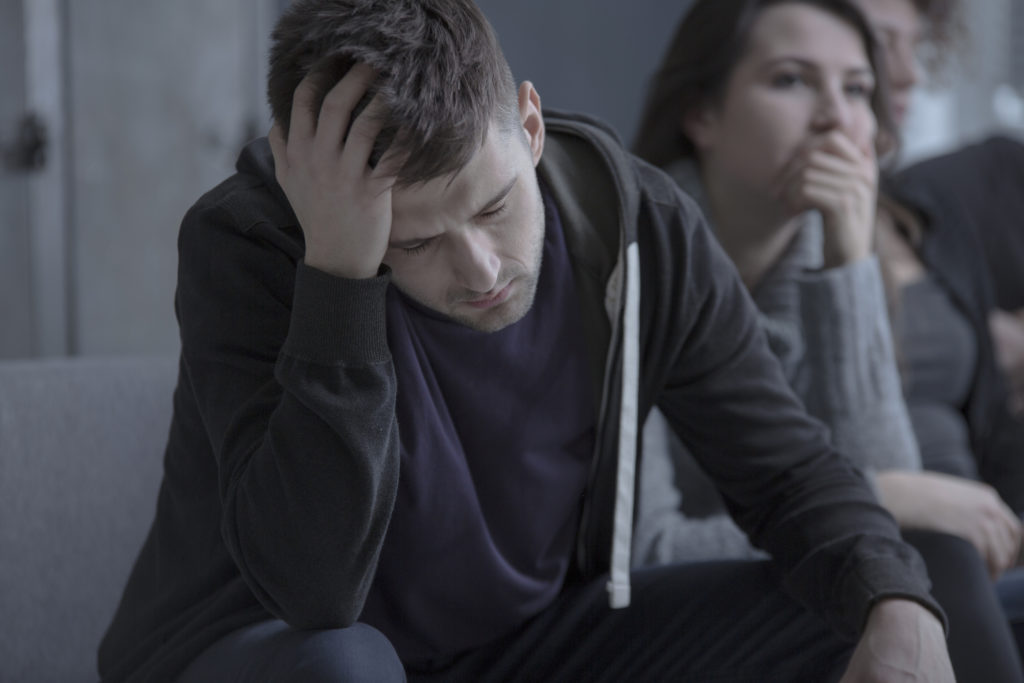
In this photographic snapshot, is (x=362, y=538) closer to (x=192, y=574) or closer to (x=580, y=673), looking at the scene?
(x=192, y=574)

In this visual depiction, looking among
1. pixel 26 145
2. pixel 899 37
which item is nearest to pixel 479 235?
pixel 899 37

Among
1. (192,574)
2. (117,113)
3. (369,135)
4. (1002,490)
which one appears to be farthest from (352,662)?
(117,113)

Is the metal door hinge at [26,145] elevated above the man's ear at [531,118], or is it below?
below

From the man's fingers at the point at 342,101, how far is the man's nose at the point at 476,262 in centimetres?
11

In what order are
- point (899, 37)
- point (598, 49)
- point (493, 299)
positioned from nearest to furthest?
point (493, 299) → point (899, 37) → point (598, 49)

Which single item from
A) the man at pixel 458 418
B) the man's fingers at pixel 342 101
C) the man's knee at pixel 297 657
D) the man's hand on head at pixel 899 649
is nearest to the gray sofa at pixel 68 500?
the man at pixel 458 418

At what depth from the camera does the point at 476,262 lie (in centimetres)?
67

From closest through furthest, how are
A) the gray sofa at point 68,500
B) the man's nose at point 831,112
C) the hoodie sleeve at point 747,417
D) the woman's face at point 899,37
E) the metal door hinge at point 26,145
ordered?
1. the hoodie sleeve at point 747,417
2. the gray sofa at point 68,500
3. the man's nose at point 831,112
4. the woman's face at point 899,37
5. the metal door hinge at point 26,145

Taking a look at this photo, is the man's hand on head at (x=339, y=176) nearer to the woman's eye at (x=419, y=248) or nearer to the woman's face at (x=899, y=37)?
the woman's eye at (x=419, y=248)

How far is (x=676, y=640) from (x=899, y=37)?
1221 mm

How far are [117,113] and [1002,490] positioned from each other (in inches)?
62.7

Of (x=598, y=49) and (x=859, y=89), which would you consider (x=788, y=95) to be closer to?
(x=859, y=89)

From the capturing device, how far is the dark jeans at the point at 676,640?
33.1 inches

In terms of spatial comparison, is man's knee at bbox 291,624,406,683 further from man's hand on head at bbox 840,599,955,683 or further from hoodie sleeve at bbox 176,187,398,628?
man's hand on head at bbox 840,599,955,683
